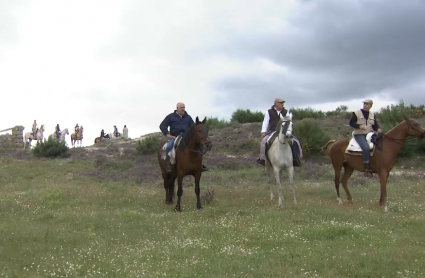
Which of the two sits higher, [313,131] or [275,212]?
[313,131]

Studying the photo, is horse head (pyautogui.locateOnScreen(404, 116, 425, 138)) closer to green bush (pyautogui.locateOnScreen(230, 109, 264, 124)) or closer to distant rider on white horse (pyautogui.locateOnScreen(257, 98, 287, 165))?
distant rider on white horse (pyautogui.locateOnScreen(257, 98, 287, 165))

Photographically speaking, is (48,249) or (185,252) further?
(48,249)

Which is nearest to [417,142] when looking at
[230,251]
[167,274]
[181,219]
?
[181,219]

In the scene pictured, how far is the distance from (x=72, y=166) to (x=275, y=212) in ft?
50.9

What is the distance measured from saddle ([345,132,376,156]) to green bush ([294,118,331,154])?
12.3 m

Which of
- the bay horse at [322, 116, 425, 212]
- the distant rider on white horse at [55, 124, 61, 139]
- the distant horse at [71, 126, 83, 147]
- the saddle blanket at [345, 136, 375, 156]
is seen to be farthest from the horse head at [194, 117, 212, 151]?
the distant horse at [71, 126, 83, 147]

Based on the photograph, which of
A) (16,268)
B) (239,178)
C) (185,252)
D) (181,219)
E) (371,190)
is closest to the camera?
(16,268)

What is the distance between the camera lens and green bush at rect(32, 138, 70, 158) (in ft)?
92.8

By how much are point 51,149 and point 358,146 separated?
70.0 ft

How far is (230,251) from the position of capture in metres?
7.59

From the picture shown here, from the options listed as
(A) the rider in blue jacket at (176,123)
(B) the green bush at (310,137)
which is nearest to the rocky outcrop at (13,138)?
(B) the green bush at (310,137)

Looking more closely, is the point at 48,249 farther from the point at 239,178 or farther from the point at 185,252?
the point at 239,178

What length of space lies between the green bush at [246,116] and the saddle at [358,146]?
1078 inches

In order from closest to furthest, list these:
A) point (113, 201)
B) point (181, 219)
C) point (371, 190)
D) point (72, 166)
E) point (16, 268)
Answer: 1. point (16, 268)
2. point (181, 219)
3. point (113, 201)
4. point (371, 190)
5. point (72, 166)
